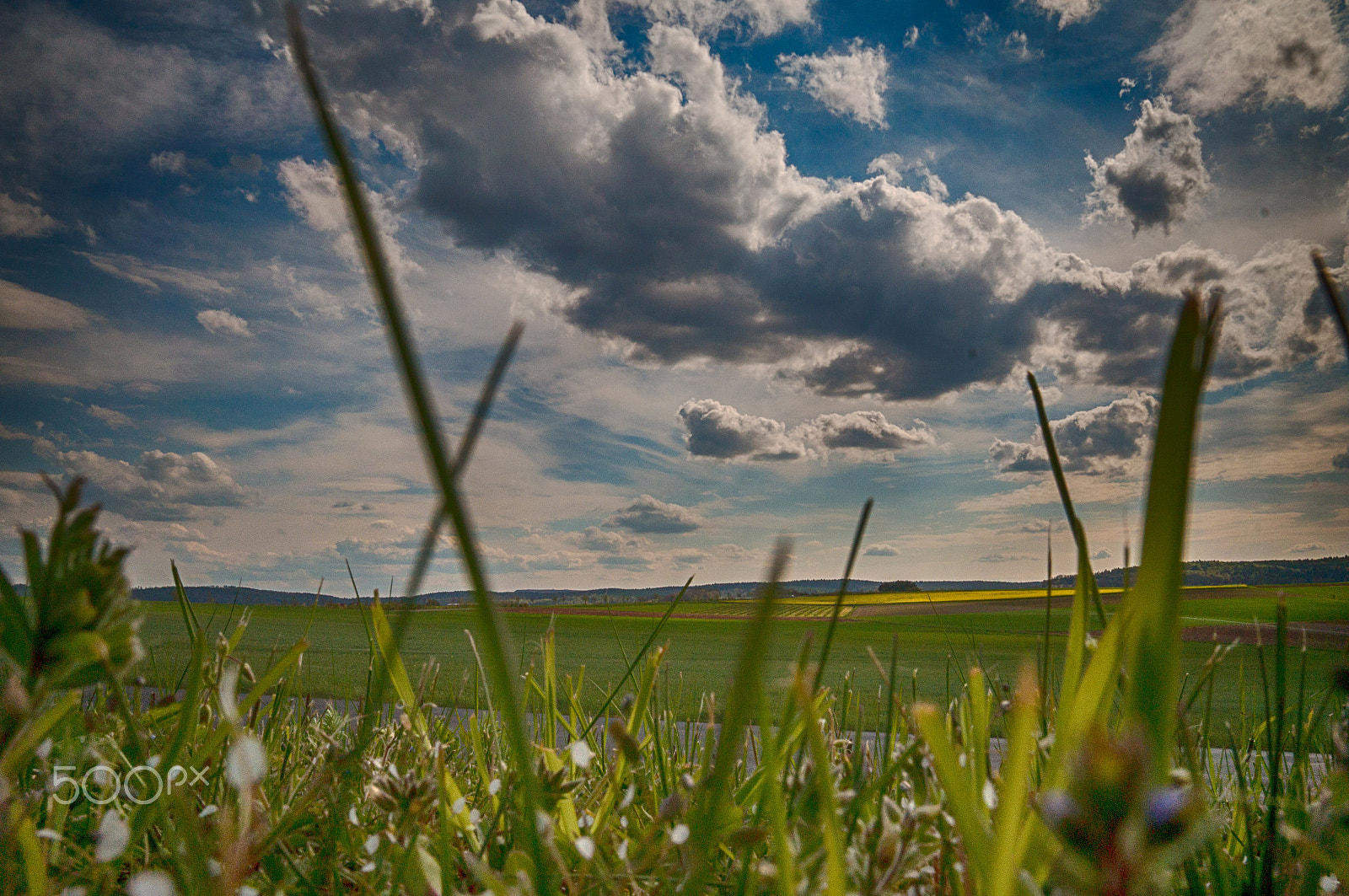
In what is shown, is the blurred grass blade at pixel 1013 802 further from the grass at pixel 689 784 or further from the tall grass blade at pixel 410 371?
the tall grass blade at pixel 410 371

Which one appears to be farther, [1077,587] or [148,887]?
[1077,587]

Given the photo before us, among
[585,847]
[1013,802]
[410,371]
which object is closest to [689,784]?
[585,847]

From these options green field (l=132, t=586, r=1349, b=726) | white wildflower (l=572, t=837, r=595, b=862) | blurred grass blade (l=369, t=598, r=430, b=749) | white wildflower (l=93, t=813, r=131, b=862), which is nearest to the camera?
white wildflower (l=93, t=813, r=131, b=862)

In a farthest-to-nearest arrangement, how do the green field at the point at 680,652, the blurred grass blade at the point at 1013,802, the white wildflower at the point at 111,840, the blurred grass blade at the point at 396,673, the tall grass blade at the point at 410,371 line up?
the green field at the point at 680,652 < the blurred grass blade at the point at 396,673 < the white wildflower at the point at 111,840 < the blurred grass blade at the point at 1013,802 < the tall grass blade at the point at 410,371

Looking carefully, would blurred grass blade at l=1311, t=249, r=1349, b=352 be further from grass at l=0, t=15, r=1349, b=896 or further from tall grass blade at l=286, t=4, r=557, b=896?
tall grass blade at l=286, t=4, r=557, b=896

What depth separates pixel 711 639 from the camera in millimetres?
19016

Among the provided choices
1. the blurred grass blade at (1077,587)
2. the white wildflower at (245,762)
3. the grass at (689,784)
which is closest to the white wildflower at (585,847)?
the grass at (689,784)

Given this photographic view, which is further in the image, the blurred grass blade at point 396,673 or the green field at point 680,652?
the green field at point 680,652

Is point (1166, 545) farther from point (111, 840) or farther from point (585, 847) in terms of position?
point (111, 840)

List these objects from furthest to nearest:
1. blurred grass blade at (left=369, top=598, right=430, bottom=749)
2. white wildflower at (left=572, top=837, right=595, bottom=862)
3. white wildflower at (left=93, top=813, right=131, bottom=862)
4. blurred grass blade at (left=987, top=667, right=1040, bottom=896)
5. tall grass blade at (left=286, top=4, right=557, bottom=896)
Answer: blurred grass blade at (left=369, top=598, right=430, bottom=749)
white wildflower at (left=572, top=837, right=595, bottom=862)
white wildflower at (left=93, top=813, right=131, bottom=862)
blurred grass blade at (left=987, top=667, right=1040, bottom=896)
tall grass blade at (left=286, top=4, right=557, bottom=896)

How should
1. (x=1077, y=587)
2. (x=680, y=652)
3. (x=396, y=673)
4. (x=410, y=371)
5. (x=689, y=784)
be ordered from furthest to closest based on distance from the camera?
(x=680, y=652) < (x=396, y=673) < (x=689, y=784) < (x=1077, y=587) < (x=410, y=371)

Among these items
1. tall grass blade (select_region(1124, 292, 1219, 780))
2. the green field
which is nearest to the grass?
tall grass blade (select_region(1124, 292, 1219, 780))

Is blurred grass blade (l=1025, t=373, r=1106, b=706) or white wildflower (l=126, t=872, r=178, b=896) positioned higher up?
blurred grass blade (l=1025, t=373, r=1106, b=706)

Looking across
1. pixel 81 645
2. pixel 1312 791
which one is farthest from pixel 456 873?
pixel 1312 791
